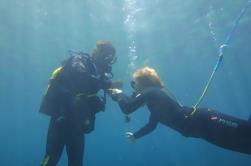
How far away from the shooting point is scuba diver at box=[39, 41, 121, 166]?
7.23m

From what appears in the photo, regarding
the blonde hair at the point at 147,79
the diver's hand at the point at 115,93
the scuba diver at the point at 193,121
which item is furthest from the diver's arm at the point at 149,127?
the diver's hand at the point at 115,93

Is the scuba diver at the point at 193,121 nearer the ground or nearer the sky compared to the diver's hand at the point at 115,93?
nearer the ground

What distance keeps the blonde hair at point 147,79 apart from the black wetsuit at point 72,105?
2.38ft

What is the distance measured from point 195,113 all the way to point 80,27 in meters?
18.5

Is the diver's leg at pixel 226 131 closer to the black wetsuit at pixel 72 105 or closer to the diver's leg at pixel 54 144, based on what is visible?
the black wetsuit at pixel 72 105

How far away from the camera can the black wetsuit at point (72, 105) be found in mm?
7227

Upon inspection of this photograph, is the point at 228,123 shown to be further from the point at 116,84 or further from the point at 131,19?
the point at 131,19

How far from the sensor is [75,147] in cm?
750

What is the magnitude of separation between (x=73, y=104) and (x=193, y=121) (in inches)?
98.7

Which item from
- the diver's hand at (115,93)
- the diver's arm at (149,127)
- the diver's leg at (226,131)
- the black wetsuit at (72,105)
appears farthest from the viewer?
the diver's hand at (115,93)

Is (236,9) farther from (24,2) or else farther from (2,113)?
(2,113)

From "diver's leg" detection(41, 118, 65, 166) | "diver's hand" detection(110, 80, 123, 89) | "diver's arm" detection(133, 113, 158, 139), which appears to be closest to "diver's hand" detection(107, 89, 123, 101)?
"diver's hand" detection(110, 80, 123, 89)

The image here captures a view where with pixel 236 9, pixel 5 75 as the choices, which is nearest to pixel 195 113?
pixel 236 9

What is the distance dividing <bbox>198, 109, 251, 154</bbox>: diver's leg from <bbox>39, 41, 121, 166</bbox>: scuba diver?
232 cm
